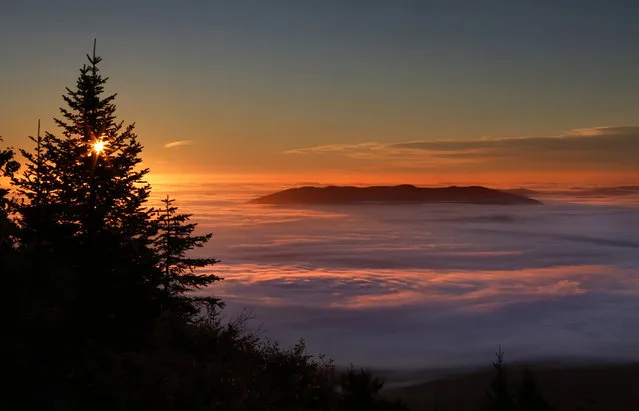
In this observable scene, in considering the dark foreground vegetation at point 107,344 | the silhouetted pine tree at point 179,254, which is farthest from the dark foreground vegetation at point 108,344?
the silhouetted pine tree at point 179,254

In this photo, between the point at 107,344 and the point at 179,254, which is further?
the point at 179,254

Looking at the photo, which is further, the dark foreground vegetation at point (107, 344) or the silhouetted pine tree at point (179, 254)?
the silhouetted pine tree at point (179, 254)

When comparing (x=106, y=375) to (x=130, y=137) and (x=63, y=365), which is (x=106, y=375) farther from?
(x=130, y=137)

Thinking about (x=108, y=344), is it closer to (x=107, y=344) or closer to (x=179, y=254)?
(x=107, y=344)

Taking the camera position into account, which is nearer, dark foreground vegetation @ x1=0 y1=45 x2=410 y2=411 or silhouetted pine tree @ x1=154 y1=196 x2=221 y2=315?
dark foreground vegetation @ x1=0 y1=45 x2=410 y2=411

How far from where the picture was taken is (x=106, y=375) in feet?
38.2

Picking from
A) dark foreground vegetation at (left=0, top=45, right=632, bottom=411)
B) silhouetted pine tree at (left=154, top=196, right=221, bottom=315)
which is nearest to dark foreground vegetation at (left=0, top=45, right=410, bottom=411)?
dark foreground vegetation at (left=0, top=45, right=632, bottom=411)

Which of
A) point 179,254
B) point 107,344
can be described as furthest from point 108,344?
point 179,254

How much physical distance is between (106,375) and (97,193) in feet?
64.0

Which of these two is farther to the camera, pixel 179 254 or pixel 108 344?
pixel 179 254

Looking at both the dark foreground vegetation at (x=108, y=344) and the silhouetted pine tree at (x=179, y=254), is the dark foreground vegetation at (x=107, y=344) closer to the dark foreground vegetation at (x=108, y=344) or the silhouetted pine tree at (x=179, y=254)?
the dark foreground vegetation at (x=108, y=344)

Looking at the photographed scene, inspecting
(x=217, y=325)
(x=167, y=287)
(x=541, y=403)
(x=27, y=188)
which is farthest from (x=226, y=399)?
(x=541, y=403)

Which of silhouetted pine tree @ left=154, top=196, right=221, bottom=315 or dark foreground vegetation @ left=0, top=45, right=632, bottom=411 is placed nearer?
dark foreground vegetation @ left=0, top=45, right=632, bottom=411

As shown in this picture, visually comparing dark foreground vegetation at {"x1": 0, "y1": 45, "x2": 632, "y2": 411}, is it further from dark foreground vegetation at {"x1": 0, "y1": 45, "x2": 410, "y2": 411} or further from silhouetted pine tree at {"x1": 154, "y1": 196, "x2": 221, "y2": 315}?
silhouetted pine tree at {"x1": 154, "y1": 196, "x2": 221, "y2": 315}
